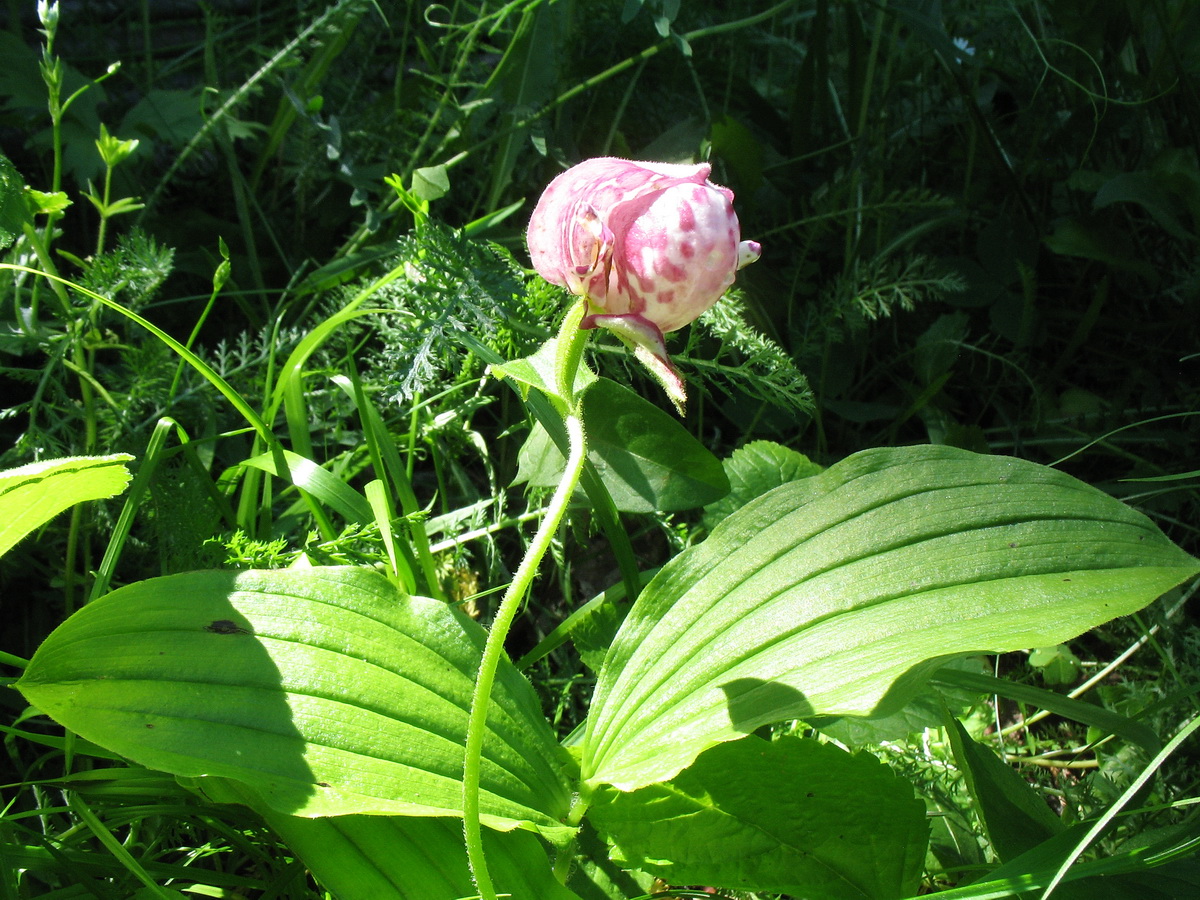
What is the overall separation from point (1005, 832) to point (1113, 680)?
45cm

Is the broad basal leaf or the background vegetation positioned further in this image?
the background vegetation

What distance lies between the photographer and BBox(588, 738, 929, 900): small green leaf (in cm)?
81

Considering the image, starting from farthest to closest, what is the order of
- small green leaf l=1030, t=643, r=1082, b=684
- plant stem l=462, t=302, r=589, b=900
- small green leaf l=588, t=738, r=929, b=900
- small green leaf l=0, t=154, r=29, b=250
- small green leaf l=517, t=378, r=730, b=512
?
small green leaf l=1030, t=643, r=1082, b=684
small green leaf l=517, t=378, r=730, b=512
small green leaf l=0, t=154, r=29, b=250
small green leaf l=588, t=738, r=929, b=900
plant stem l=462, t=302, r=589, b=900

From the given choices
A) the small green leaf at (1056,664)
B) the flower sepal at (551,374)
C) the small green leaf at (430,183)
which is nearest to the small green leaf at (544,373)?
the flower sepal at (551,374)

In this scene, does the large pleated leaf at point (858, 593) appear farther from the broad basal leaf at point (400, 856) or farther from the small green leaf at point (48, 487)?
the small green leaf at point (48, 487)

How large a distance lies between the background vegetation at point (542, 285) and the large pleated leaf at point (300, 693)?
0.14 metres

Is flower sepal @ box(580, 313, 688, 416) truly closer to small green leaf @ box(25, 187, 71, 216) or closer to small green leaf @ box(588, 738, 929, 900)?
small green leaf @ box(588, 738, 929, 900)

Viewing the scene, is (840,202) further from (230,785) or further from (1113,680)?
(230,785)

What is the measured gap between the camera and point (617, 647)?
900 mm

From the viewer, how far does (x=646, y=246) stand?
710 millimetres

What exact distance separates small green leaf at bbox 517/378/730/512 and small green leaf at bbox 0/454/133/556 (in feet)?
1.39

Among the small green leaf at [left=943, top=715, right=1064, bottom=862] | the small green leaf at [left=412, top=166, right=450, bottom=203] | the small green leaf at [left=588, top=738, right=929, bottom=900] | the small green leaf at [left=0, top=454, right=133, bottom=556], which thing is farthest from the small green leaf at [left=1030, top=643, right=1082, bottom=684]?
the small green leaf at [left=0, top=454, right=133, bottom=556]

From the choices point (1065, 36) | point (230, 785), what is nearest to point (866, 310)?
point (1065, 36)

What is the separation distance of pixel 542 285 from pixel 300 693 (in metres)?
0.59
